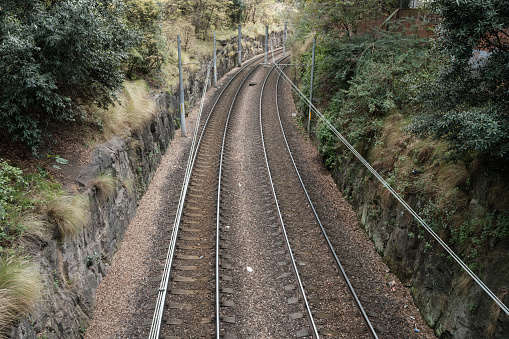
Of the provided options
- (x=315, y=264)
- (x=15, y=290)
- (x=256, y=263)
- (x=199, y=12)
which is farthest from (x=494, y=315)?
(x=199, y=12)

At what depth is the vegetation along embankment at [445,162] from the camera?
19.8 ft

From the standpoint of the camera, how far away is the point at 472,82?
6.75 m

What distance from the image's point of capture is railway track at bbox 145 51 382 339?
25.1 feet

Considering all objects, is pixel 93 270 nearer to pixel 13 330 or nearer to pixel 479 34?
pixel 13 330

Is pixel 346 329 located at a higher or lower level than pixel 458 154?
lower

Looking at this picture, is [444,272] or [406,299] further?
[406,299]

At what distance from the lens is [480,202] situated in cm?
713

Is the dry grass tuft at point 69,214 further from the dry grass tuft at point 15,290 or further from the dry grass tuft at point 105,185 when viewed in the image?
the dry grass tuft at point 15,290

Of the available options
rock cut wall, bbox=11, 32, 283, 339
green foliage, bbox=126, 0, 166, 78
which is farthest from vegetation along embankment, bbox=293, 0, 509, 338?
green foliage, bbox=126, 0, 166, 78

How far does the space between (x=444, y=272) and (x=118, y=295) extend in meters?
8.62

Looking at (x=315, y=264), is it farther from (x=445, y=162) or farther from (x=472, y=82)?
(x=472, y=82)

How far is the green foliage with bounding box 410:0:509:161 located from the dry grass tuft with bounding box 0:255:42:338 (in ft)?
28.9

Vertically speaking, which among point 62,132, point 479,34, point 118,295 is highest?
point 479,34

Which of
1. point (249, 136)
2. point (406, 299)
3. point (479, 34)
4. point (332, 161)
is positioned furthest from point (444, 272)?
point (249, 136)
